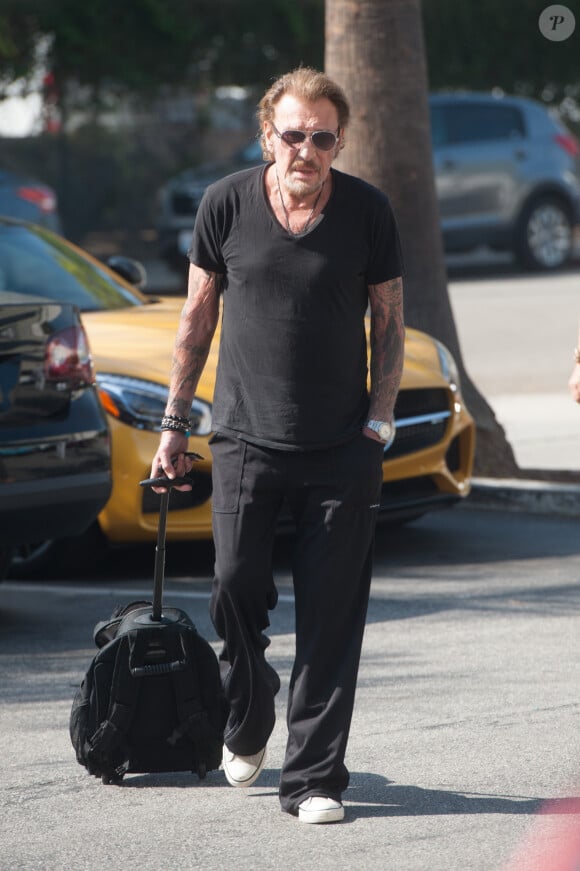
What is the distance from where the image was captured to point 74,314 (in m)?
6.25

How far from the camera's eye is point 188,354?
435 centimetres

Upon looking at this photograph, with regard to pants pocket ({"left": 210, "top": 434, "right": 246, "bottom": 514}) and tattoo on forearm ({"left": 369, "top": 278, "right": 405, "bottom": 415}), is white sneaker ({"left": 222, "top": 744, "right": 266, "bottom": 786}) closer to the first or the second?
pants pocket ({"left": 210, "top": 434, "right": 246, "bottom": 514})

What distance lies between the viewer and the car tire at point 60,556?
7.12 meters

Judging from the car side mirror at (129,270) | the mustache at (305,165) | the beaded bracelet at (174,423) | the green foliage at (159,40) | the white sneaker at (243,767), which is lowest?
the white sneaker at (243,767)

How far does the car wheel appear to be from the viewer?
19.9 meters

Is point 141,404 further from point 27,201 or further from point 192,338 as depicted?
point 27,201

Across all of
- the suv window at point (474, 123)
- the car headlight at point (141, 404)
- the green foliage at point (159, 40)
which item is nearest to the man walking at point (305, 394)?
the car headlight at point (141, 404)

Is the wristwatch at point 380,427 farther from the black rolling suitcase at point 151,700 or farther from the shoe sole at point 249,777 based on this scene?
the shoe sole at point 249,777

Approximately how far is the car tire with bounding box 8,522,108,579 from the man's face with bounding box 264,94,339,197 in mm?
3209

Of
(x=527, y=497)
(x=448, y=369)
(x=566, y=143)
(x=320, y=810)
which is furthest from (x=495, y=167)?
(x=320, y=810)

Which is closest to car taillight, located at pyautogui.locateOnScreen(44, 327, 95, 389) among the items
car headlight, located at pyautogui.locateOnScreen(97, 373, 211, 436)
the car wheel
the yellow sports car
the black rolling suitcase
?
the yellow sports car

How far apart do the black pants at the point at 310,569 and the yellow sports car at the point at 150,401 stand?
2584 millimetres

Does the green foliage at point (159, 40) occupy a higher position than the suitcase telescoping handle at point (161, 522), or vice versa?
the green foliage at point (159, 40)

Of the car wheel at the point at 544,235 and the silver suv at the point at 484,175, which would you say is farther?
the car wheel at the point at 544,235
